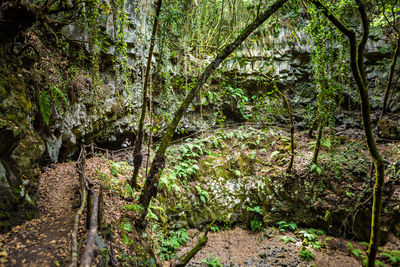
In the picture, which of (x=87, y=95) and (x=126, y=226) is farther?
(x=87, y=95)

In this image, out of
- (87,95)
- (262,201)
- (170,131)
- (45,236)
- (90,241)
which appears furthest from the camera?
(262,201)

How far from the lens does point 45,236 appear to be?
3322 mm

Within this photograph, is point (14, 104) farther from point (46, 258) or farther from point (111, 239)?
point (111, 239)

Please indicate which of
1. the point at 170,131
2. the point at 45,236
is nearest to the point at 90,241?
the point at 45,236

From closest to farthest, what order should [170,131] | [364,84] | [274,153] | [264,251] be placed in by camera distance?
[364,84]
[170,131]
[264,251]
[274,153]

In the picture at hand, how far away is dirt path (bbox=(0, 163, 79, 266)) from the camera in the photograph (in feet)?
9.15

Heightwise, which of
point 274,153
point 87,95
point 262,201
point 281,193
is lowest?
point 262,201

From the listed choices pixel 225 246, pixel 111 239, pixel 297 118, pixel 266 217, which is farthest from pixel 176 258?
pixel 297 118

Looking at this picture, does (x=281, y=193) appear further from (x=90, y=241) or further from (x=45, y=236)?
(x=45, y=236)

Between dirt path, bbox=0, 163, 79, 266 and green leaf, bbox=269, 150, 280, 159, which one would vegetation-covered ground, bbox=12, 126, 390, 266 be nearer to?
green leaf, bbox=269, 150, 280, 159

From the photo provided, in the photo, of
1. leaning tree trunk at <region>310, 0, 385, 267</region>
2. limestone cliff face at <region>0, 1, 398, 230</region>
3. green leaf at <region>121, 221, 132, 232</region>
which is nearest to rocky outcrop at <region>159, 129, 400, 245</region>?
green leaf at <region>121, 221, 132, 232</region>

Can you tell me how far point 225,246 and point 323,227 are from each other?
4.48 m

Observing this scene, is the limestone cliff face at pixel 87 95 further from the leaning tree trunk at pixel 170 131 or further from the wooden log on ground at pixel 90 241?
the wooden log on ground at pixel 90 241

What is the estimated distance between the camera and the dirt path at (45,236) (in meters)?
2.79
